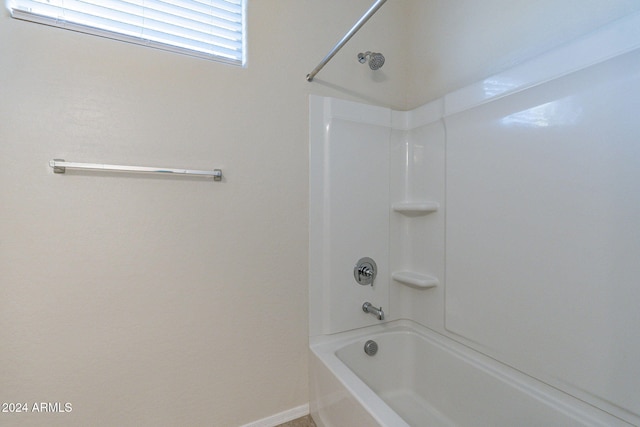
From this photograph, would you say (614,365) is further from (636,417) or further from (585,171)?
(585,171)

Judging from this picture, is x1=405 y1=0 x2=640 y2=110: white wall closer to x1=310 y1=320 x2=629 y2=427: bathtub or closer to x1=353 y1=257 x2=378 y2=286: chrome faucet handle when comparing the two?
x1=353 y1=257 x2=378 y2=286: chrome faucet handle

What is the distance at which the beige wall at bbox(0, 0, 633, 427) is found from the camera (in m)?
0.98

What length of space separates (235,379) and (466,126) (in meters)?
1.72

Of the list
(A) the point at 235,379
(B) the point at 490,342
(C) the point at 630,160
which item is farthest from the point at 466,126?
(A) the point at 235,379

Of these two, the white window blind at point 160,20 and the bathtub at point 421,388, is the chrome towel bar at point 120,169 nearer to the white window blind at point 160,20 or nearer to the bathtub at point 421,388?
the white window blind at point 160,20

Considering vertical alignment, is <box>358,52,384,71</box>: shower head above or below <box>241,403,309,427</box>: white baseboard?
above

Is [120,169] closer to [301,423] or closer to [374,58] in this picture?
[374,58]

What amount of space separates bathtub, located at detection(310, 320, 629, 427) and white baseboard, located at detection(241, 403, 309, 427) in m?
0.07

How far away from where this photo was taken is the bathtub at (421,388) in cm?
101

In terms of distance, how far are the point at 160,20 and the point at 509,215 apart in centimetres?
177

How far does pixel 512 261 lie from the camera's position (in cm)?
118

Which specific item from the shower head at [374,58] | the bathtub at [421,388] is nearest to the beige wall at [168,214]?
the shower head at [374,58]

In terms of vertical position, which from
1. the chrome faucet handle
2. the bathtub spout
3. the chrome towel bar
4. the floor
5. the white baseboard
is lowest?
the floor

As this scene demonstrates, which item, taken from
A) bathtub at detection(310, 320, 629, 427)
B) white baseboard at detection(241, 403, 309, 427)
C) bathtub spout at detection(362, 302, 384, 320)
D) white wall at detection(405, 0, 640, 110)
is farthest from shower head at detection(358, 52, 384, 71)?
white baseboard at detection(241, 403, 309, 427)
